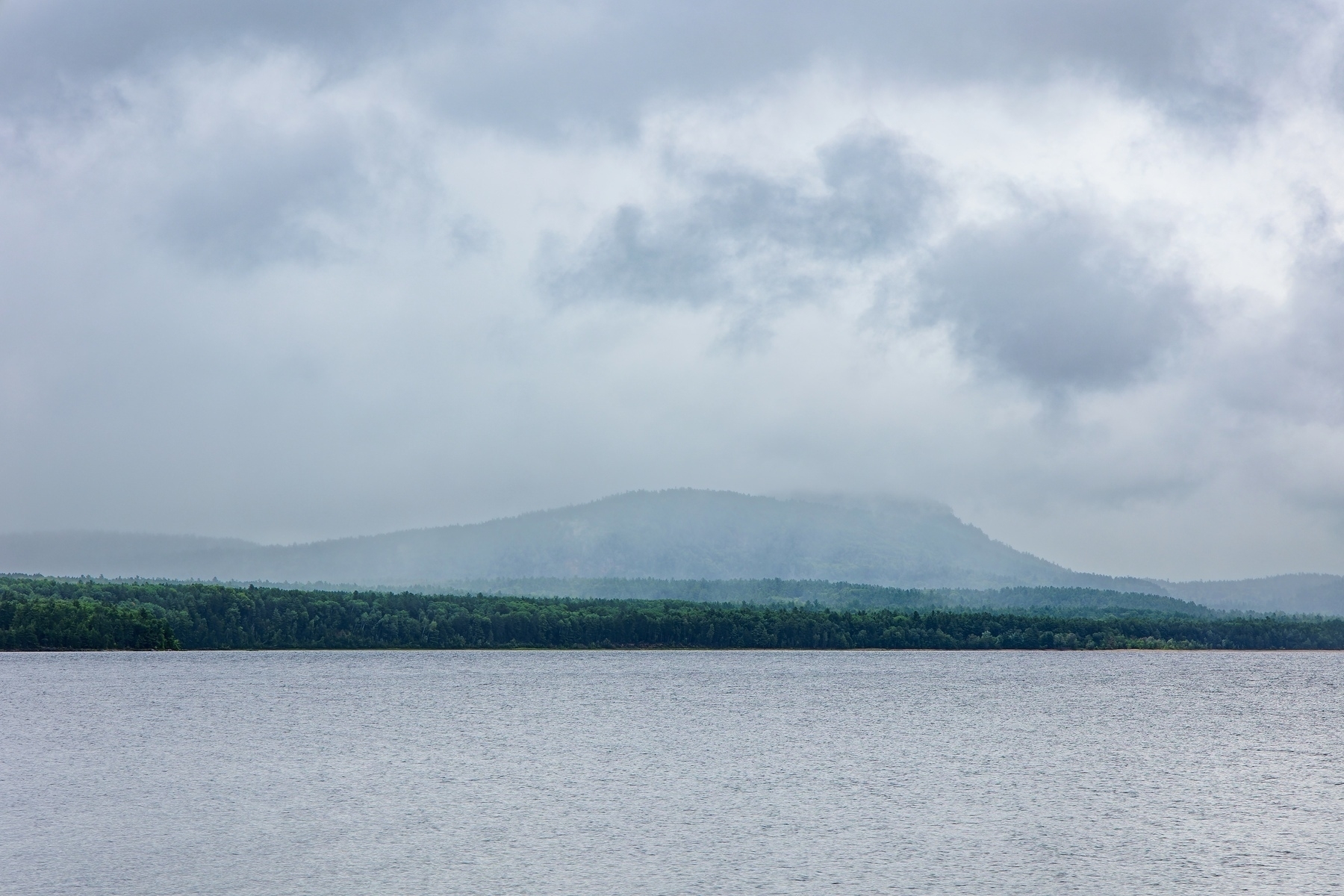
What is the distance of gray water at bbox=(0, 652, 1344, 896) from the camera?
40.8 m

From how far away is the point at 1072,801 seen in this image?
58781mm

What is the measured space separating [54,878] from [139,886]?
10.4 feet

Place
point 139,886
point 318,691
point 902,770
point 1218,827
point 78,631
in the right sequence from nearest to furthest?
point 139,886 < point 1218,827 < point 902,770 < point 318,691 < point 78,631

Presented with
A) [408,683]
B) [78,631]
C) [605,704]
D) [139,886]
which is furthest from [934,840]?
[78,631]

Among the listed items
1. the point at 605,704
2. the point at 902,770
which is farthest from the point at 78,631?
the point at 902,770

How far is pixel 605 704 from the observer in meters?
117

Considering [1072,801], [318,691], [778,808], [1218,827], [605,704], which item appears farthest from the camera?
[318,691]

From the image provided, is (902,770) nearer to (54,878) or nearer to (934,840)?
(934,840)

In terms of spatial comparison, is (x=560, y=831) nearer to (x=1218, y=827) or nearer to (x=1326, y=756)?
(x=1218, y=827)

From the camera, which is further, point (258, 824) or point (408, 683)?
point (408, 683)

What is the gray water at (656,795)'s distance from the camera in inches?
1608

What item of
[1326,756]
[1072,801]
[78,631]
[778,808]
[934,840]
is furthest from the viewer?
[78,631]

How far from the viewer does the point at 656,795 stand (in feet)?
193

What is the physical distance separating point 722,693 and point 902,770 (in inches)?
2552
